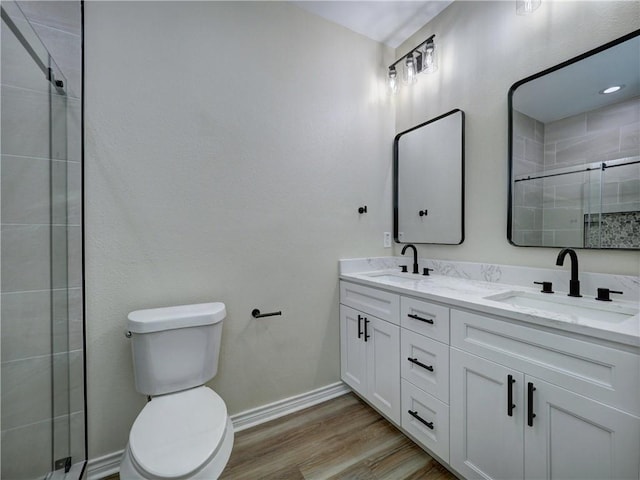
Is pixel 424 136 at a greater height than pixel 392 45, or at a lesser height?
lesser

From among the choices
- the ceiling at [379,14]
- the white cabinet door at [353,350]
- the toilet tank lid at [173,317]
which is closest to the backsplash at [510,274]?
the white cabinet door at [353,350]

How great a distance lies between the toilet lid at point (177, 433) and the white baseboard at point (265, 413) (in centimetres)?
51

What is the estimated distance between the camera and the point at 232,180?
1.64m

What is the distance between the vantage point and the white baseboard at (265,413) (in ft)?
4.42

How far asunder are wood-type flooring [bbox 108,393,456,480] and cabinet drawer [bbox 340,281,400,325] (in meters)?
0.66

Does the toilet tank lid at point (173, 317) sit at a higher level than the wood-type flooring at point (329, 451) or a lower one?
higher

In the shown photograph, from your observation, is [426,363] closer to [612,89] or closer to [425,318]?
[425,318]

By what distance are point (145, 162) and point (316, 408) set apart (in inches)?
70.7

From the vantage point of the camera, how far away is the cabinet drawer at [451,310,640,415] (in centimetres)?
80

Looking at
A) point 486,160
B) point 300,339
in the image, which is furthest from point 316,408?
point 486,160

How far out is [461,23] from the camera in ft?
5.85

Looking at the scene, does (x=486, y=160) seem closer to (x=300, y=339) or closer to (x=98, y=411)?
(x=300, y=339)

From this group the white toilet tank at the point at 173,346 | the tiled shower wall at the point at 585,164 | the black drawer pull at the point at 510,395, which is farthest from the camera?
the white toilet tank at the point at 173,346

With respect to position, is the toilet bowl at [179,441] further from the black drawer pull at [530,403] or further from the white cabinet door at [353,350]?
the black drawer pull at [530,403]
